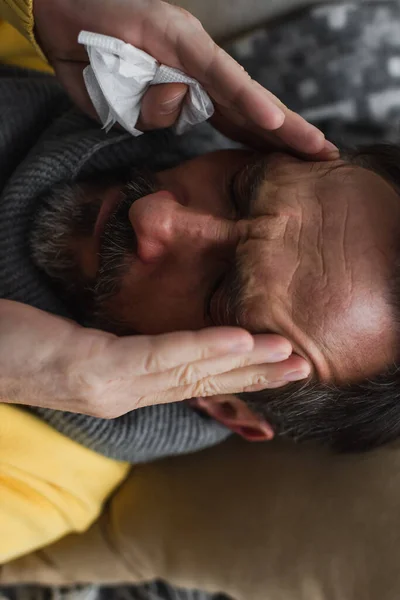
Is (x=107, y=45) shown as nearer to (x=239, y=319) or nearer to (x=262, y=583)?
(x=239, y=319)

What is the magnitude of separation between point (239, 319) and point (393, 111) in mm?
671

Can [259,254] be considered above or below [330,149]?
below

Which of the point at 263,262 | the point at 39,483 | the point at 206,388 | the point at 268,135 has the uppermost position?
the point at 268,135

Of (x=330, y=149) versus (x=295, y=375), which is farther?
(x=330, y=149)

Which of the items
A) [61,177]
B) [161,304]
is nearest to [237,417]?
[161,304]

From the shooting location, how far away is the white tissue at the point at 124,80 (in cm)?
88

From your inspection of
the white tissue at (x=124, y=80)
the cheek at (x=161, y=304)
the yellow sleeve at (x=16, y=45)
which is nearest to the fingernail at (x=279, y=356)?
the cheek at (x=161, y=304)

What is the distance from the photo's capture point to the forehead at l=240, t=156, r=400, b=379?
0.78 meters

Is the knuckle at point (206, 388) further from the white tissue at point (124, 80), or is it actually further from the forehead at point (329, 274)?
the white tissue at point (124, 80)

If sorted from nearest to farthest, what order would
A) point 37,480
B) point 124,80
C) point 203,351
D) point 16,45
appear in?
point 203,351 < point 124,80 < point 37,480 < point 16,45

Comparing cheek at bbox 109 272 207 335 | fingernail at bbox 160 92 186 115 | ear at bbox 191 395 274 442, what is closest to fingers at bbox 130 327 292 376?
cheek at bbox 109 272 207 335

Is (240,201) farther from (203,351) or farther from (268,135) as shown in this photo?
(203,351)

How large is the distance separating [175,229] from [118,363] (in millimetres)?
217

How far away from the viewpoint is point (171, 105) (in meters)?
0.94
